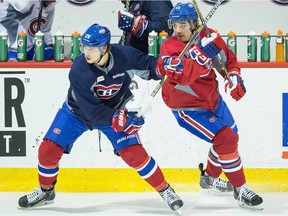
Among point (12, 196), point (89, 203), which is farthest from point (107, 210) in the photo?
point (12, 196)

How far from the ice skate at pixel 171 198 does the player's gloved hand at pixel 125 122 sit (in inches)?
15.2

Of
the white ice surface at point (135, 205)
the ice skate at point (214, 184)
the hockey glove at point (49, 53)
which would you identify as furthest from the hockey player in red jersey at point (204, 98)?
the hockey glove at point (49, 53)

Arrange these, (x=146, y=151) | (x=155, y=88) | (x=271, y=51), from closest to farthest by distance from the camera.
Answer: (x=155, y=88) < (x=146, y=151) < (x=271, y=51)

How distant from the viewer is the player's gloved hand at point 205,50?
21.7 feet

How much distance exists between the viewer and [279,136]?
7465 mm

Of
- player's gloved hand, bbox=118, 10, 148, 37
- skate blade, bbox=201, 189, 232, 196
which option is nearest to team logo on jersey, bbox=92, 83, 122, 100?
player's gloved hand, bbox=118, 10, 148, 37

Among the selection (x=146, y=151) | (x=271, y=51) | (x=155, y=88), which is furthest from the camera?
(x=271, y=51)

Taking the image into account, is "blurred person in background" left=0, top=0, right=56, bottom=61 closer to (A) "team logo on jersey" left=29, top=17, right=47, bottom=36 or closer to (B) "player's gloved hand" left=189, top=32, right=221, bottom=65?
(A) "team logo on jersey" left=29, top=17, right=47, bottom=36

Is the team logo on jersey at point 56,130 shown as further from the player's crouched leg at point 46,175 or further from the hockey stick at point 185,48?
the hockey stick at point 185,48

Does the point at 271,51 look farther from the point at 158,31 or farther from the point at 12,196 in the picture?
the point at 12,196

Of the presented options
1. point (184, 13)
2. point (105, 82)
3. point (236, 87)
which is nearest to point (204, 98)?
point (236, 87)

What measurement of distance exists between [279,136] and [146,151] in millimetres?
797

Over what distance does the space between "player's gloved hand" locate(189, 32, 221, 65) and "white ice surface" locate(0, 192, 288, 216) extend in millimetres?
842

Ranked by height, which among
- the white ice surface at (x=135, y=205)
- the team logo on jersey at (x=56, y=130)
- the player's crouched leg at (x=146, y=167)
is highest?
the team logo on jersey at (x=56, y=130)
